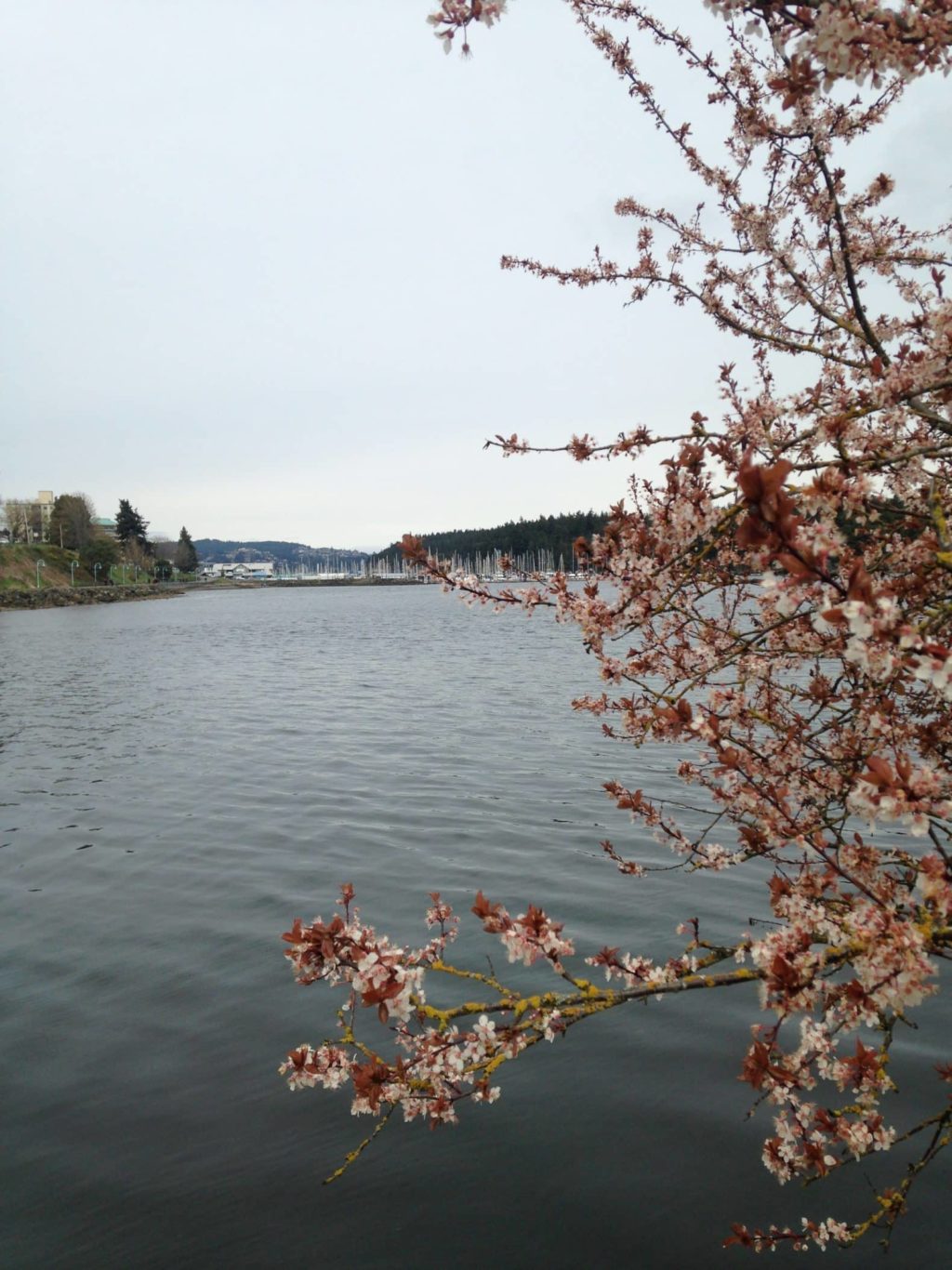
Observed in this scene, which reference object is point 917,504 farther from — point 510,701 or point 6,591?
point 6,591

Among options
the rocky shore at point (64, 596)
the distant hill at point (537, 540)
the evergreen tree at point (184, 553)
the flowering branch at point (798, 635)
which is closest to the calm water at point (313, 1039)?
the flowering branch at point (798, 635)

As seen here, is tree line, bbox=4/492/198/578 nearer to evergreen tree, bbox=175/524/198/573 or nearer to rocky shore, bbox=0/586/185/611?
rocky shore, bbox=0/586/185/611

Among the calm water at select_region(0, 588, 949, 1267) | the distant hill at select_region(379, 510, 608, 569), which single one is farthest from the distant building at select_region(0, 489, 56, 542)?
the calm water at select_region(0, 588, 949, 1267)

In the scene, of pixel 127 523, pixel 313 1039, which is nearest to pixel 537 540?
pixel 127 523

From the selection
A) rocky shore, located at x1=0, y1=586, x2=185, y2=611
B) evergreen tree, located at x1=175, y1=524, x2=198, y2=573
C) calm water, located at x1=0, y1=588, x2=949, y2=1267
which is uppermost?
evergreen tree, located at x1=175, y1=524, x2=198, y2=573

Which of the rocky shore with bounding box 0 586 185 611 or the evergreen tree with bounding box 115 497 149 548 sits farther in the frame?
the evergreen tree with bounding box 115 497 149 548

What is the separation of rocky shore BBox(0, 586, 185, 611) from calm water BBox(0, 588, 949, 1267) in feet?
338

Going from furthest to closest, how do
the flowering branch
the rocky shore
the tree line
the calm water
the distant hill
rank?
the distant hill
the tree line
the rocky shore
the calm water
the flowering branch

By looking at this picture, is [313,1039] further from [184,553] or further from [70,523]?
[184,553]

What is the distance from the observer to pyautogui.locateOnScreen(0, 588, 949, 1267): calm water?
15.6ft

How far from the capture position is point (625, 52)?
481cm

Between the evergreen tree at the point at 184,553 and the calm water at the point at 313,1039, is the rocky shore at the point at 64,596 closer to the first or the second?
the evergreen tree at the point at 184,553

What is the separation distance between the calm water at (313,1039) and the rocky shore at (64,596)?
10305 cm

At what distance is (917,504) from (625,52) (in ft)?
11.0
